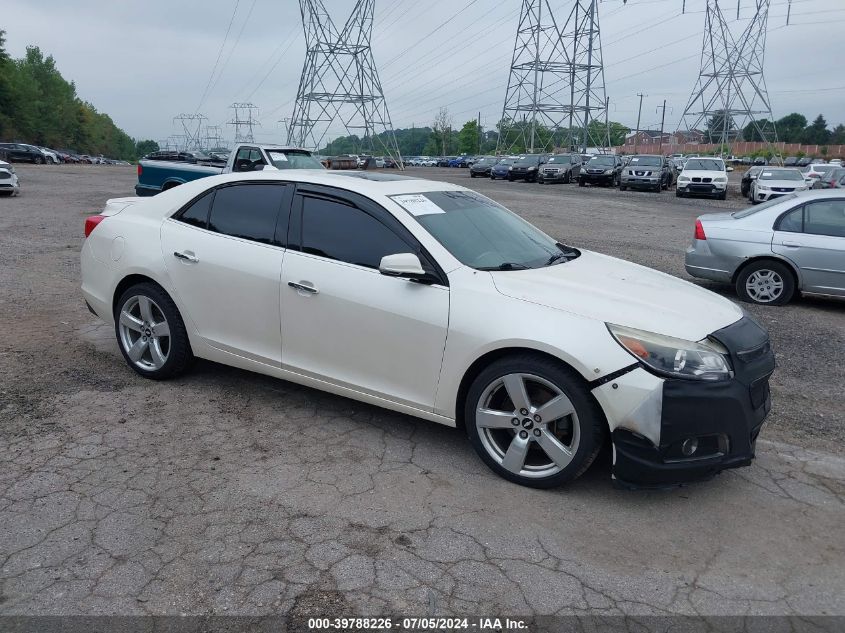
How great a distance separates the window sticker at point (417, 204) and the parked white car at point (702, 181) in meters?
26.0

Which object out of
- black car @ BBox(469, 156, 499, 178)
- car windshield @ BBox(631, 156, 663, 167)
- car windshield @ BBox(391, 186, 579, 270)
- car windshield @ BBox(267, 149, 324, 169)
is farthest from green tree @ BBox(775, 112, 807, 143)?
car windshield @ BBox(391, 186, 579, 270)

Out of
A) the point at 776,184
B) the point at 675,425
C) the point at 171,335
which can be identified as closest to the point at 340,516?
the point at 675,425

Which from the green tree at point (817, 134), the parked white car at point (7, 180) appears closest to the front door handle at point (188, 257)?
the parked white car at point (7, 180)

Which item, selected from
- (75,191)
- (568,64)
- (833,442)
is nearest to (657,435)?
(833,442)

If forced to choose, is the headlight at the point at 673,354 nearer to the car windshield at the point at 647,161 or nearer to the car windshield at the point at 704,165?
the car windshield at the point at 704,165

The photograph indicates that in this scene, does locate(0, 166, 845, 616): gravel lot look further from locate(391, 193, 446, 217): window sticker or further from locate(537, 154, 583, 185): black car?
locate(537, 154, 583, 185): black car

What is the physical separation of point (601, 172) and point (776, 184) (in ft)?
37.6

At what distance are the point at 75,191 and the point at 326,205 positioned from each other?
71.7ft

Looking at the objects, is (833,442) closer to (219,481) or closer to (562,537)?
(562,537)

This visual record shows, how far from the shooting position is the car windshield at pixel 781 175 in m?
24.8

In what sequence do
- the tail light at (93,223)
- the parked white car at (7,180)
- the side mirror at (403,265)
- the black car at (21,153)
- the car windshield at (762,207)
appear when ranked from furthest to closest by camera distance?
the black car at (21,153) < the parked white car at (7,180) < the car windshield at (762,207) < the tail light at (93,223) < the side mirror at (403,265)

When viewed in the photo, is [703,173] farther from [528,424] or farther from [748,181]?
[528,424]

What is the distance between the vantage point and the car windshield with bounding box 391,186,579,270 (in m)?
4.21

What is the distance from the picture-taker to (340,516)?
3.43m
